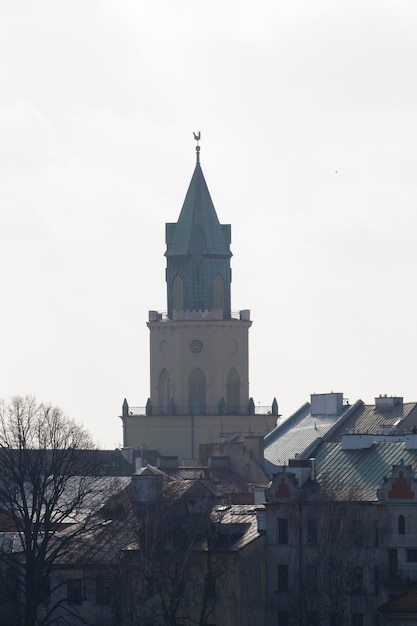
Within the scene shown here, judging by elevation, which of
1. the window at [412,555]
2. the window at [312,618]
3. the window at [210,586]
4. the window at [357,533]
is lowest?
the window at [312,618]

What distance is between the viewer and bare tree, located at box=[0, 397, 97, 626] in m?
118

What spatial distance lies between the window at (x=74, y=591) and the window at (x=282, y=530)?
7933 mm

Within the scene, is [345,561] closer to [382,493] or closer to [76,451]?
[382,493]

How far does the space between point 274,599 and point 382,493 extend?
583cm

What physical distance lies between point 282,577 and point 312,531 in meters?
2.13

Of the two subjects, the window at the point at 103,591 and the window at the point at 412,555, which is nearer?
the window at the point at 412,555

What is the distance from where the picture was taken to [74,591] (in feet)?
398

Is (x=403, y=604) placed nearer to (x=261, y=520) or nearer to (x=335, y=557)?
(x=335, y=557)

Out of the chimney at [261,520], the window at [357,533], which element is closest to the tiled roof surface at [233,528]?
the chimney at [261,520]

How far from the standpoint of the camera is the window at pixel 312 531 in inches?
4727

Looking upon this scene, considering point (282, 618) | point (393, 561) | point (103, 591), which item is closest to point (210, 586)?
point (282, 618)

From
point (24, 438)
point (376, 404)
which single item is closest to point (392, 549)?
point (24, 438)

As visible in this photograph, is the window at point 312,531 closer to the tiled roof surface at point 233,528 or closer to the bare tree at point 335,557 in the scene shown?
the bare tree at point 335,557

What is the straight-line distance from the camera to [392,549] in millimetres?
Result: 119188
